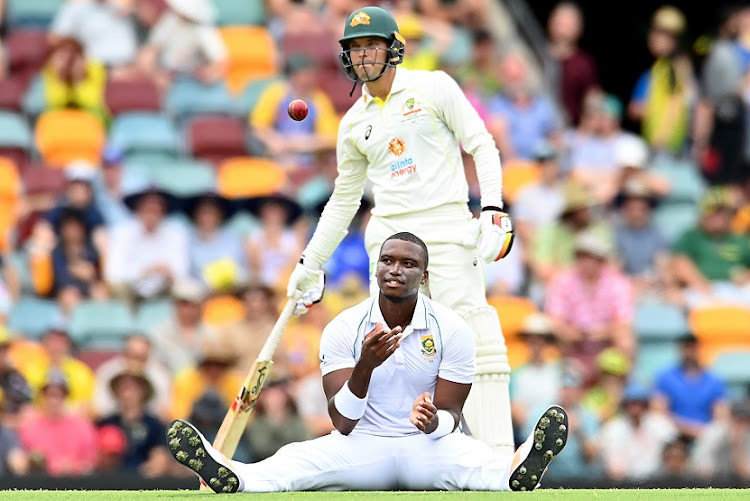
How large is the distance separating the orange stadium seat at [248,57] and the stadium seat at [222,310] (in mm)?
2565

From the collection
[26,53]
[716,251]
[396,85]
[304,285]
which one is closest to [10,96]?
[26,53]

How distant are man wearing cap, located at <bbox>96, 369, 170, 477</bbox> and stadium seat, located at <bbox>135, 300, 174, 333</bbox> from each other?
2.64 ft

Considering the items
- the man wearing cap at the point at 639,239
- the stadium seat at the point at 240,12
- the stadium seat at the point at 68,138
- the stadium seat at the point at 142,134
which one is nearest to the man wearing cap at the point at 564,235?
the man wearing cap at the point at 639,239

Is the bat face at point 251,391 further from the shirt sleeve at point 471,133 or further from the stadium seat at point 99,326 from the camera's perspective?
the stadium seat at point 99,326

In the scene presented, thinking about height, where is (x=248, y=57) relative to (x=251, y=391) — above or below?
above

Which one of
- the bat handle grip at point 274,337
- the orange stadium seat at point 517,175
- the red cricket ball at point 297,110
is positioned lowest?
the bat handle grip at point 274,337

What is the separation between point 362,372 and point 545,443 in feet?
2.29

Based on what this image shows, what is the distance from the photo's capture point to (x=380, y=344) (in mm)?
5445

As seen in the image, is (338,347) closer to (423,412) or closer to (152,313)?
(423,412)

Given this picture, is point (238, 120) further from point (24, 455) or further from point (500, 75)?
point (24, 455)

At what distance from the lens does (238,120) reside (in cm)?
1181

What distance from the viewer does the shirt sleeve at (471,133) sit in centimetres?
636

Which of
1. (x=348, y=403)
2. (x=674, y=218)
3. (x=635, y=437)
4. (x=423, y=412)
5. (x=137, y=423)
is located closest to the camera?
(x=423, y=412)

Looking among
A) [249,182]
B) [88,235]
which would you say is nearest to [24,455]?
[88,235]
